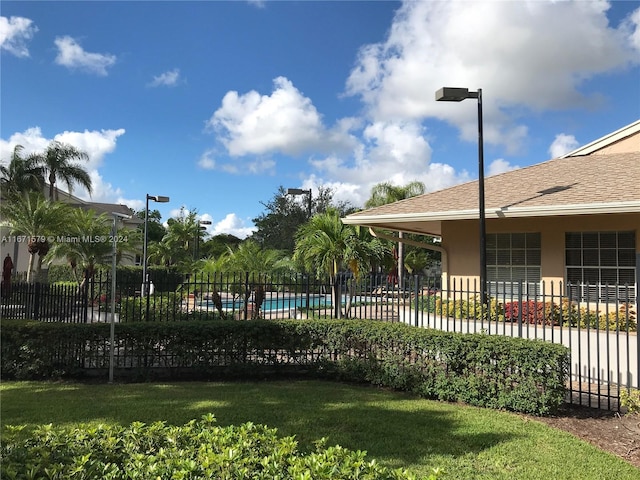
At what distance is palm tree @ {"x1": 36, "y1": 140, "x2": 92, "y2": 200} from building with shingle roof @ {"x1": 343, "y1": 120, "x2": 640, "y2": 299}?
31.0 m

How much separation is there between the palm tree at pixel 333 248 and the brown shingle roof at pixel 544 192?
2.84 feet

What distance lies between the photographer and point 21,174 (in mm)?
33656

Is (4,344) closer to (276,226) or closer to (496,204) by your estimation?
(496,204)

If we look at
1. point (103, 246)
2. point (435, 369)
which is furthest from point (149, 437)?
point (103, 246)

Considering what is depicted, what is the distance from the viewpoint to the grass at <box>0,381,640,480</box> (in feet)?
15.0

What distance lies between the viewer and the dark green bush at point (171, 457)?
2564 millimetres

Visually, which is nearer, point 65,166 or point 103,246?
point 103,246

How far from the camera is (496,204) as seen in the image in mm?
10445

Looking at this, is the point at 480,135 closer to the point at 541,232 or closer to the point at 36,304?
the point at 541,232

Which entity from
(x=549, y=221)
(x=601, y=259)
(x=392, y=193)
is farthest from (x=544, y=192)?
(x=392, y=193)

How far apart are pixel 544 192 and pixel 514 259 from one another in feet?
5.72

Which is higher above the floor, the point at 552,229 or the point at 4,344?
the point at 552,229

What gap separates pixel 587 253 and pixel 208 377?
28.2 feet

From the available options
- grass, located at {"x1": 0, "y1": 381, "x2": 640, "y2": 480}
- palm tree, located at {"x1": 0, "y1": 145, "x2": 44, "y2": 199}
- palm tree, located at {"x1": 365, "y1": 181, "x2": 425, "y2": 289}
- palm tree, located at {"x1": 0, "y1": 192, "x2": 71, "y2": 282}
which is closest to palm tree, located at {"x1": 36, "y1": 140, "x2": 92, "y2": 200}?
palm tree, located at {"x1": 0, "y1": 145, "x2": 44, "y2": 199}
